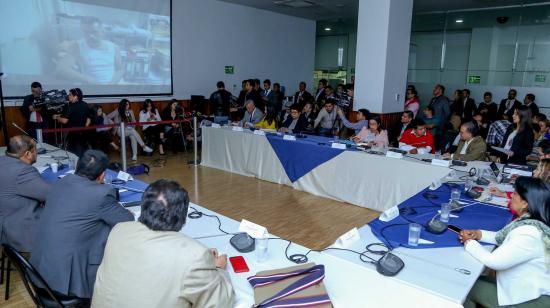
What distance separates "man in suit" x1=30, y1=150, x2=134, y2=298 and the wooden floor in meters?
0.97

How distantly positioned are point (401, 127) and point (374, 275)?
425 centimetres

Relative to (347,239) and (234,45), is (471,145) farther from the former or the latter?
(234,45)

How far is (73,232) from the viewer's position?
6.03 feet

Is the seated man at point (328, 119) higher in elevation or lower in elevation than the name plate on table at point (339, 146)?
higher

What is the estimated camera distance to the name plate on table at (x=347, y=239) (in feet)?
6.55

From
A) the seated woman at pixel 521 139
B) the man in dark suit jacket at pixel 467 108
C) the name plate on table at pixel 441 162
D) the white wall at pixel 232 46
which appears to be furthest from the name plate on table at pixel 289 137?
the man in dark suit jacket at pixel 467 108

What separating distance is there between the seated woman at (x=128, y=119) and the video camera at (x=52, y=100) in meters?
0.83

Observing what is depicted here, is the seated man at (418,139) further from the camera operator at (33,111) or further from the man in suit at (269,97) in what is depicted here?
the camera operator at (33,111)

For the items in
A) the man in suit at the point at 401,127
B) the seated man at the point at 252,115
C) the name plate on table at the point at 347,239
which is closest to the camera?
the name plate on table at the point at 347,239

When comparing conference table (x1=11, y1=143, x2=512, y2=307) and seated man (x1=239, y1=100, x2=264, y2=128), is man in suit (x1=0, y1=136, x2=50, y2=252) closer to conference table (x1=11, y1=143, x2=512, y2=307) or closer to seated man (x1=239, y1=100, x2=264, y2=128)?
conference table (x1=11, y1=143, x2=512, y2=307)

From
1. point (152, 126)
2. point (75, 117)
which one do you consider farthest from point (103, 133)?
point (75, 117)

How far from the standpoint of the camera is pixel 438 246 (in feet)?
6.64

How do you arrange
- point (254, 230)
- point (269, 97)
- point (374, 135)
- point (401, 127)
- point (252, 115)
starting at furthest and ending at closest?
1. point (269, 97)
2. point (252, 115)
3. point (401, 127)
4. point (374, 135)
5. point (254, 230)

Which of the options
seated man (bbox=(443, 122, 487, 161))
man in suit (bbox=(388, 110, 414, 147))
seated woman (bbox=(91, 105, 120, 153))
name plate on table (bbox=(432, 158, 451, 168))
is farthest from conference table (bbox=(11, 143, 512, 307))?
seated woman (bbox=(91, 105, 120, 153))
